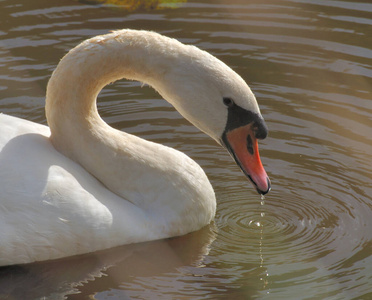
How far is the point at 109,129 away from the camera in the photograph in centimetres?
640

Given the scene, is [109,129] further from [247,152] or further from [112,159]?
A: [247,152]

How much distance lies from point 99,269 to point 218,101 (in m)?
1.52

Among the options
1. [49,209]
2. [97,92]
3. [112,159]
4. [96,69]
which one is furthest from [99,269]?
[96,69]

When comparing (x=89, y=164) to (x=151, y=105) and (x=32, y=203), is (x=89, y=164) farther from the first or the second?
(x=151, y=105)

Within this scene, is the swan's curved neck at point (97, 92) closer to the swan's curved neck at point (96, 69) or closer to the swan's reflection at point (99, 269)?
the swan's curved neck at point (96, 69)

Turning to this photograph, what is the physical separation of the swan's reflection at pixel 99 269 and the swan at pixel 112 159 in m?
0.10

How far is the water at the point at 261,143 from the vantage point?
226 inches

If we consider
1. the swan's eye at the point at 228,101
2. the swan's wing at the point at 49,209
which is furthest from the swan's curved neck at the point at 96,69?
the swan's eye at the point at 228,101

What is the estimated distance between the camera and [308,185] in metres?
6.98

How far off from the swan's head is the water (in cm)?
67

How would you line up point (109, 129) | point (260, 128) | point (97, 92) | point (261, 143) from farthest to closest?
point (261, 143) < point (109, 129) < point (97, 92) < point (260, 128)

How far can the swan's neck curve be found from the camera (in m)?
5.87

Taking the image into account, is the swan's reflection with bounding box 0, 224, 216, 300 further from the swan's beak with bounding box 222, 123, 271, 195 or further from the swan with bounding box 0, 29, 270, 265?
the swan's beak with bounding box 222, 123, 271, 195

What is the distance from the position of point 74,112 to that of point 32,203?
85 cm
